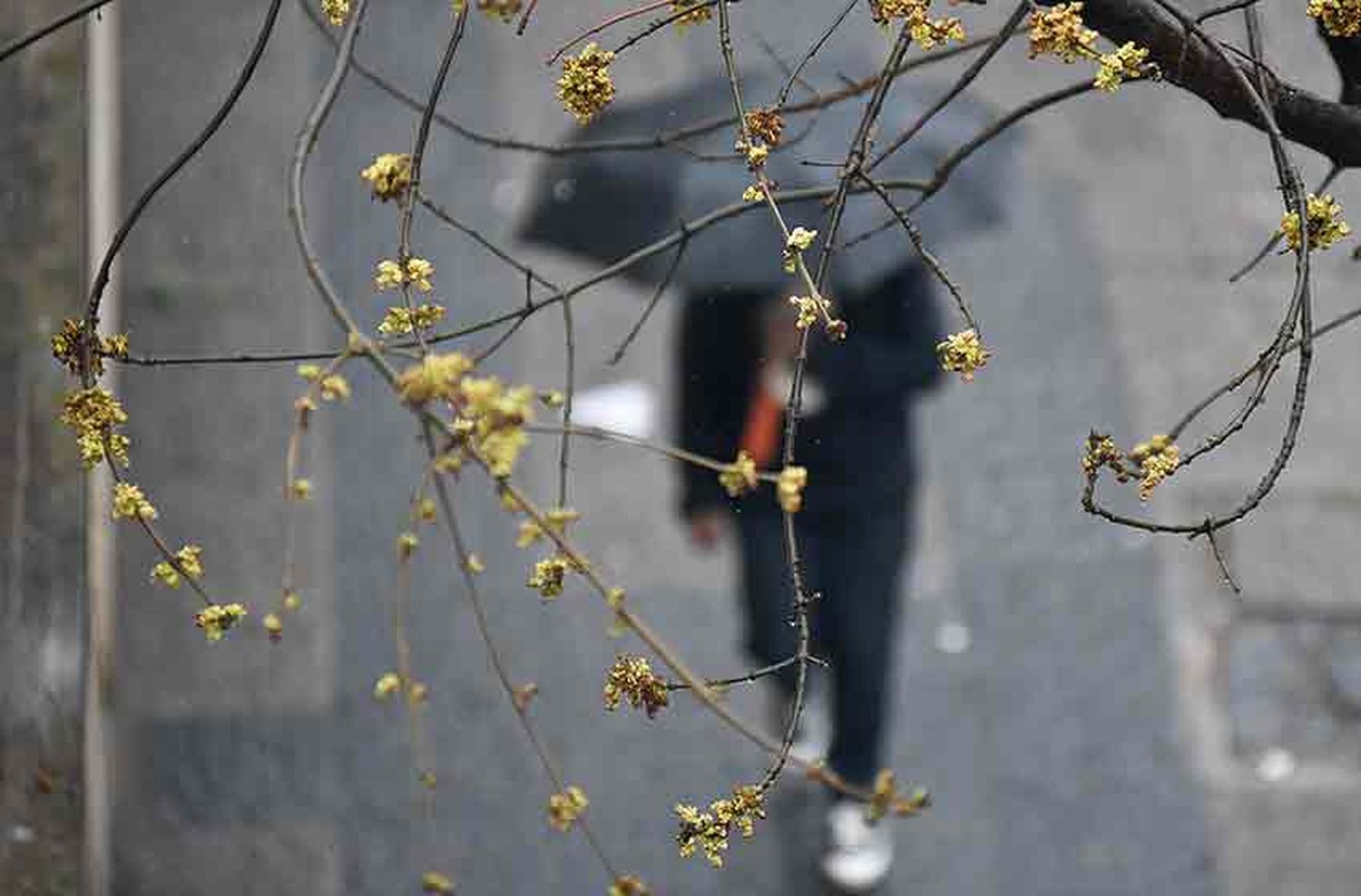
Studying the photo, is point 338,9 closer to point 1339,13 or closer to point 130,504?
point 130,504

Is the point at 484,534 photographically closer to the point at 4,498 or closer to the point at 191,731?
the point at 191,731

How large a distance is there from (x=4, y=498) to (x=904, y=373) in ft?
5.79

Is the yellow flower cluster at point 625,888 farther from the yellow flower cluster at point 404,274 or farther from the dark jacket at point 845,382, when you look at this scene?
the dark jacket at point 845,382

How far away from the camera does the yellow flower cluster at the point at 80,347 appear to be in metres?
2.35

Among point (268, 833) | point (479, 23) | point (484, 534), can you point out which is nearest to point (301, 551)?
point (484, 534)

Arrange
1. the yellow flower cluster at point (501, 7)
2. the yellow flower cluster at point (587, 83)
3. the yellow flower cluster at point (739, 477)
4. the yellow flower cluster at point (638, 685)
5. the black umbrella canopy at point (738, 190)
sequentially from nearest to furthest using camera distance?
the yellow flower cluster at point (739, 477) < the yellow flower cluster at point (638, 685) < the yellow flower cluster at point (587, 83) < the yellow flower cluster at point (501, 7) < the black umbrella canopy at point (738, 190)

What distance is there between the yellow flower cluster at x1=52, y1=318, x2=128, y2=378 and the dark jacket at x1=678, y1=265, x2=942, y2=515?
8.57 ft

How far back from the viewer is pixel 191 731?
216 inches

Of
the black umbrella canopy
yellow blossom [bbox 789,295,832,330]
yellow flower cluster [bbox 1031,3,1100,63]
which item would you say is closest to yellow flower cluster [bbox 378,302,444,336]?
yellow blossom [bbox 789,295,832,330]

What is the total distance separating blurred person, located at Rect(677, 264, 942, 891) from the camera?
4.97 metres

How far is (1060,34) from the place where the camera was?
2.29 meters

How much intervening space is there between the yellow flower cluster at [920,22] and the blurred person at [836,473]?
2491 mm

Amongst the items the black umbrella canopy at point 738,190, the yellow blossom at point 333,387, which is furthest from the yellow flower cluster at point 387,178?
the black umbrella canopy at point 738,190

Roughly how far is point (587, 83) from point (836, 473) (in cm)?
276
